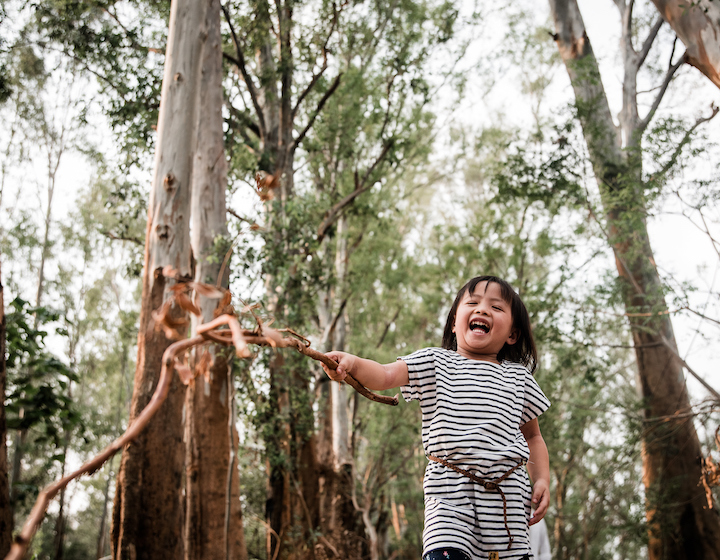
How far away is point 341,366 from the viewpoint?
1529mm

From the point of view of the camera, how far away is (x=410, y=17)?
36.1ft

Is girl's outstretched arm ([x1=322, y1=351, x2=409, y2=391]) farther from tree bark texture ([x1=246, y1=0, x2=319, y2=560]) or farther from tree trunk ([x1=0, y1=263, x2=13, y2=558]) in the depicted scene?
tree bark texture ([x1=246, y1=0, x2=319, y2=560])

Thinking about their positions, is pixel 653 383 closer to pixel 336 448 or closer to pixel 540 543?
pixel 336 448

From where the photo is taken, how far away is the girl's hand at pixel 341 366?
145 cm

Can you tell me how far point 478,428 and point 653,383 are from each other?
361 inches

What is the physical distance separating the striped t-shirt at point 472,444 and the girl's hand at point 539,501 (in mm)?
33

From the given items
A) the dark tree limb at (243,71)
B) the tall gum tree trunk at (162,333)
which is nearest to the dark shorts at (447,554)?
the tall gum tree trunk at (162,333)

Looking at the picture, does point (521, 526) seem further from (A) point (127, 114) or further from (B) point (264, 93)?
(B) point (264, 93)

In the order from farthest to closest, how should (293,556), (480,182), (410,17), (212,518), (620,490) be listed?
(480,182)
(620,490)
(410,17)
(293,556)
(212,518)

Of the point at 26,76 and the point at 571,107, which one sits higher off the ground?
the point at 26,76

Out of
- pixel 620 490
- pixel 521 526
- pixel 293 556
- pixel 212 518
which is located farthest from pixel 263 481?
pixel 521 526

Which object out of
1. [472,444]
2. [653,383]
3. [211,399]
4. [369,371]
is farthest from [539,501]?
[653,383]

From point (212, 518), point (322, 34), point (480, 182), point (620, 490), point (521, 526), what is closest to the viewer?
point (521, 526)

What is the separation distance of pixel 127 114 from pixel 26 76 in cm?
812
